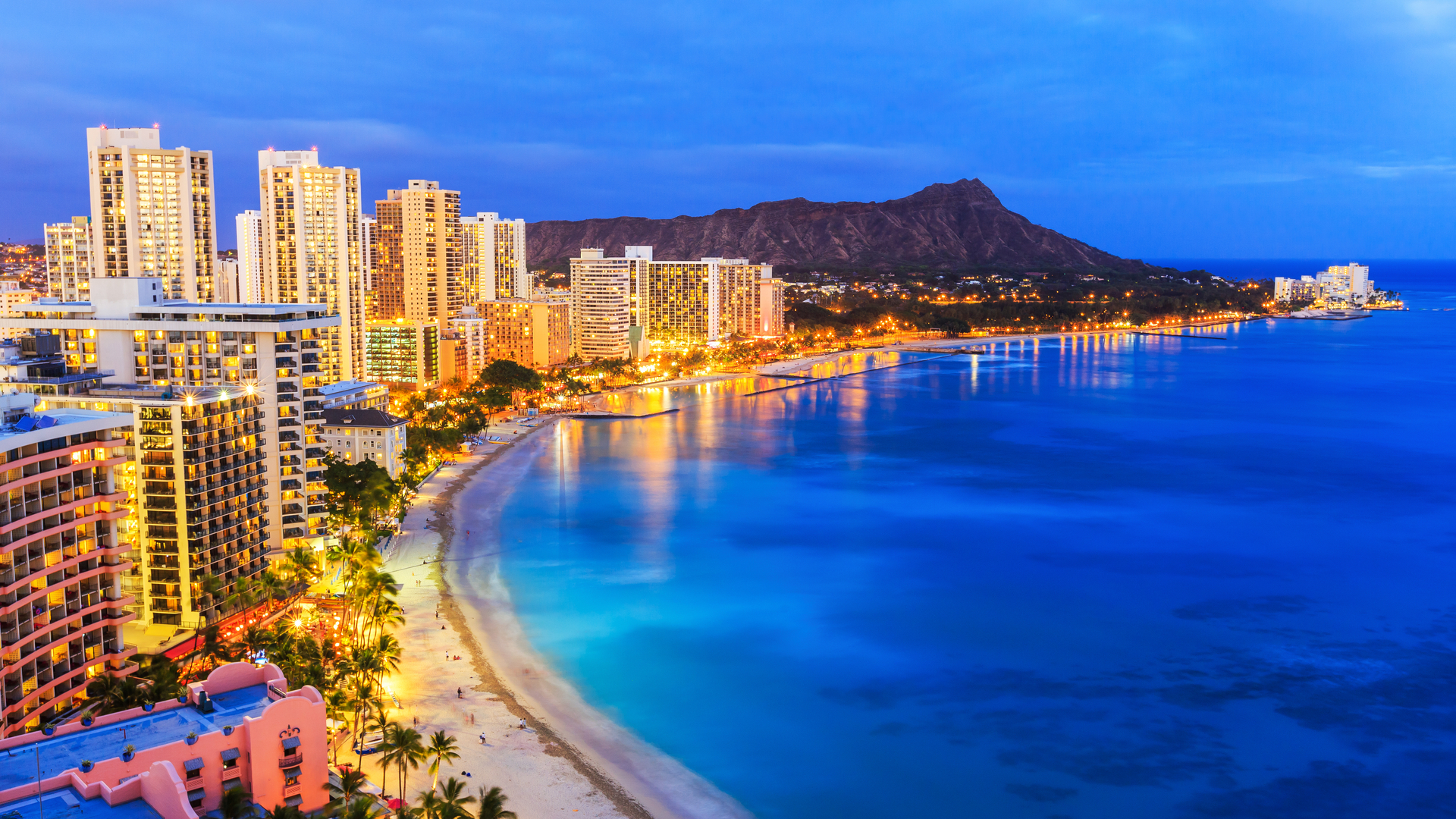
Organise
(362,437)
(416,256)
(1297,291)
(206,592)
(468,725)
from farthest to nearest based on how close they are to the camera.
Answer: (1297,291) → (416,256) → (362,437) → (206,592) → (468,725)

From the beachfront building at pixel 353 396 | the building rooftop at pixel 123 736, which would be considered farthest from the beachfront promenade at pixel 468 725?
the beachfront building at pixel 353 396

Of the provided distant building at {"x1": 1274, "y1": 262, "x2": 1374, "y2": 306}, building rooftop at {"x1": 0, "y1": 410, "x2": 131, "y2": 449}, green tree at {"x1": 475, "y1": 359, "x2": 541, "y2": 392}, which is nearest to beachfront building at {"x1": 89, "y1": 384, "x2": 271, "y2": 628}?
building rooftop at {"x1": 0, "y1": 410, "x2": 131, "y2": 449}

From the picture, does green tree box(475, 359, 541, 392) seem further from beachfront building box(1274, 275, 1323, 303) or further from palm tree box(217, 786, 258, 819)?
beachfront building box(1274, 275, 1323, 303)

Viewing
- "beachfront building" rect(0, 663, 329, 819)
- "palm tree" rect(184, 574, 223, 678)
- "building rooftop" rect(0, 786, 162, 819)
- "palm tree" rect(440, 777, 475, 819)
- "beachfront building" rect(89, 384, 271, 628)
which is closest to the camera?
"building rooftop" rect(0, 786, 162, 819)

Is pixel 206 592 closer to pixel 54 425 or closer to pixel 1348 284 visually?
pixel 54 425

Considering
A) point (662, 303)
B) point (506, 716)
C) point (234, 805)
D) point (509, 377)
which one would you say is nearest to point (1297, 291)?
point (662, 303)

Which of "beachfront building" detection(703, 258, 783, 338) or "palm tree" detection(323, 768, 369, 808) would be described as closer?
"palm tree" detection(323, 768, 369, 808)

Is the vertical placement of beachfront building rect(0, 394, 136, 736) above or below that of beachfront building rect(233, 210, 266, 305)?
below
